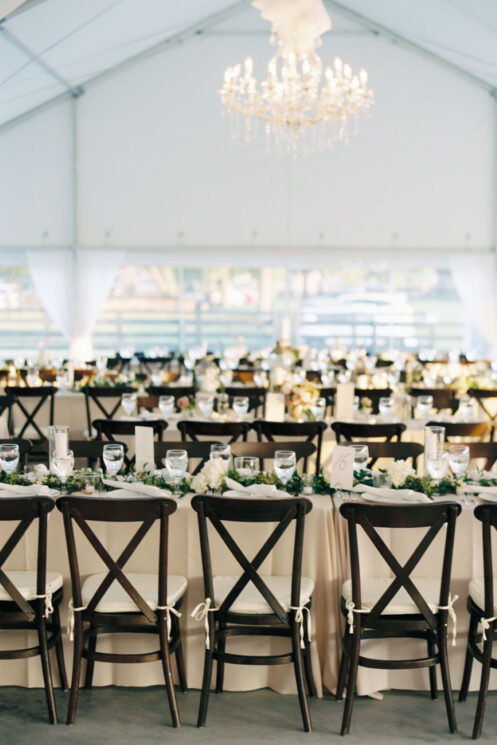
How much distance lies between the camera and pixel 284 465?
4.08 m

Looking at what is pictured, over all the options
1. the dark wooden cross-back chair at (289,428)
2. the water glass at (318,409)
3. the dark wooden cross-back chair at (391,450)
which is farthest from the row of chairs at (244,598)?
the water glass at (318,409)

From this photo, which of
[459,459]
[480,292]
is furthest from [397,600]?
[480,292]

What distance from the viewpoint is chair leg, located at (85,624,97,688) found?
3498 mm

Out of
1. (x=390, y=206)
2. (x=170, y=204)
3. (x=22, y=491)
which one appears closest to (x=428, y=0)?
(x=390, y=206)

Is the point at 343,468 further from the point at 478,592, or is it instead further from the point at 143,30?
the point at 143,30

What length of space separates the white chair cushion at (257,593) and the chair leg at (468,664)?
2.14 ft

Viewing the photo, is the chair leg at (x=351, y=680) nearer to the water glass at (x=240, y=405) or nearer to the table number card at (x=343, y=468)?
the table number card at (x=343, y=468)

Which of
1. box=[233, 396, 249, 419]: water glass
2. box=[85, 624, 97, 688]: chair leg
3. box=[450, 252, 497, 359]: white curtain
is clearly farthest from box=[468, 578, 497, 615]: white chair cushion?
box=[450, 252, 497, 359]: white curtain

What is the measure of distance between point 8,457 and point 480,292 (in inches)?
436

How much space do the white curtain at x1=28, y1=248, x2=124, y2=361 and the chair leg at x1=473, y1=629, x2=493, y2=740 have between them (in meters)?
11.3

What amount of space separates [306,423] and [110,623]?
257 centimetres

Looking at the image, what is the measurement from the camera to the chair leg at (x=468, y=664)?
3.61 metres

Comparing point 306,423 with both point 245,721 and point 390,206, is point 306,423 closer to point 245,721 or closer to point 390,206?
point 245,721

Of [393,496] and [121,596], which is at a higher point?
[393,496]
